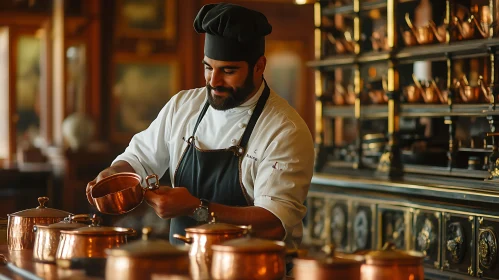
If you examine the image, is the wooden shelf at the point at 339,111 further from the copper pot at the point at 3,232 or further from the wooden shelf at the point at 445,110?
the copper pot at the point at 3,232

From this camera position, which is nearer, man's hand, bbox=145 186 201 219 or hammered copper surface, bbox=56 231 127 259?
hammered copper surface, bbox=56 231 127 259

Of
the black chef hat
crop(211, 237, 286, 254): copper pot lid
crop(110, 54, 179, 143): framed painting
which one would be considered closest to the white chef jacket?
the black chef hat

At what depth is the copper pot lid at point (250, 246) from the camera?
6.63 feet

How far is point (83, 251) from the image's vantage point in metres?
2.40

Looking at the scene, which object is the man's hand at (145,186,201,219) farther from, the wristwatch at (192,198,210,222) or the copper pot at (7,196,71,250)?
the copper pot at (7,196,71,250)

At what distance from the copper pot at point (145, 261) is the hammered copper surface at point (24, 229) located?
0.91 metres

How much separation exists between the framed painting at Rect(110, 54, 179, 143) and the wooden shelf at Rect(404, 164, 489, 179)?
4935 millimetres

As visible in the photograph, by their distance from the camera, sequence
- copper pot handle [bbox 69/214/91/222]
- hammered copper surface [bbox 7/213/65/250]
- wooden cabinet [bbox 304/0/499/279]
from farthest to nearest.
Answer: wooden cabinet [bbox 304/0/499/279], hammered copper surface [bbox 7/213/65/250], copper pot handle [bbox 69/214/91/222]

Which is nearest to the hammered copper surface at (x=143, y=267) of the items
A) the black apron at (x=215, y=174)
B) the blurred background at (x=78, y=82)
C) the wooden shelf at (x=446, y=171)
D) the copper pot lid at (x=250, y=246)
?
the copper pot lid at (x=250, y=246)

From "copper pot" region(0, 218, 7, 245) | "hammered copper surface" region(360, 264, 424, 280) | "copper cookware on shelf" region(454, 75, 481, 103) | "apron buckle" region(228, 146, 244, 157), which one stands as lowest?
"copper pot" region(0, 218, 7, 245)

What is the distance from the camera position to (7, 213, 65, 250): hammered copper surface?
9.52ft

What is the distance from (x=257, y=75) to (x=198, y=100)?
0.32 metres

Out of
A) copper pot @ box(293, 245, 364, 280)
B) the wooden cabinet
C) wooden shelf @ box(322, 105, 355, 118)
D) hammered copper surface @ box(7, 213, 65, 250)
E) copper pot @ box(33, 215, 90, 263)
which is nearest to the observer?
copper pot @ box(293, 245, 364, 280)

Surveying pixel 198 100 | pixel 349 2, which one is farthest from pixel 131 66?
pixel 198 100
